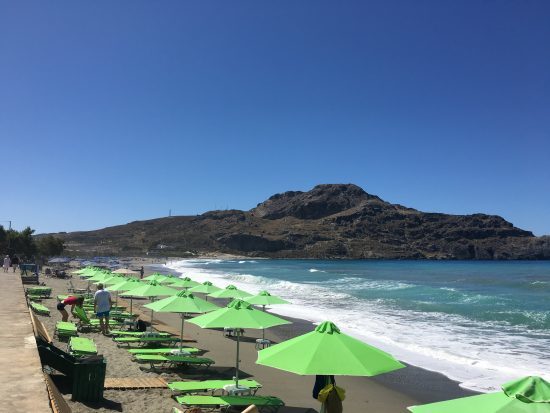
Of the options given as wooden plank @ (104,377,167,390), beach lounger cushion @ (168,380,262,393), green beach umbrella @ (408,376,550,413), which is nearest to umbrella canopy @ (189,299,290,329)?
beach lounger cushion @ (168,380,262,393)

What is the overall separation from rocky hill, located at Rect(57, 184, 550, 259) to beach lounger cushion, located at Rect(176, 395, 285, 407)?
127m

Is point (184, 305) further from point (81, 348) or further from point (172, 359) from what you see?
point (81, 348)

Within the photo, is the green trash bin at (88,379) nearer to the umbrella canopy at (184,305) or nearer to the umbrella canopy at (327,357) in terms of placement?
the umbrella canopy at (184,305)

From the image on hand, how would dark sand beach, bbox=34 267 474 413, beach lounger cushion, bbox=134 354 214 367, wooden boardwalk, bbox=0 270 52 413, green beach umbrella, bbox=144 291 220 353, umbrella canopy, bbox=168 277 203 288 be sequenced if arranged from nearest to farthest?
wooden boardwalk, bbox=0 270 52 413 → dark sand beach, bbox=34 267 474 413 → beach lounger cushion, bbox=134 354 214 367 → green beach umbrella, bbox=144 291 220 353 → umbrella canopy, bbox=168 277 203 288

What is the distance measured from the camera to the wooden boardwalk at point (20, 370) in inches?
175

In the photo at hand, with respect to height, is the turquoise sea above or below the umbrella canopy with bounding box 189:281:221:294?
below

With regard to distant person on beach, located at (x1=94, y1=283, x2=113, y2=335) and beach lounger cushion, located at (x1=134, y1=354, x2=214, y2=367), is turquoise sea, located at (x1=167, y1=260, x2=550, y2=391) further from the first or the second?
distant person on beach, located at (x1=94, y1=283, x2=113, y2=335)

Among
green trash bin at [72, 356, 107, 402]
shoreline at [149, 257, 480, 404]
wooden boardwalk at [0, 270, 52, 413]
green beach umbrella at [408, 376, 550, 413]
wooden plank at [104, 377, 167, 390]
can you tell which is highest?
green beach umbrella at [408, 376, 550, 413]

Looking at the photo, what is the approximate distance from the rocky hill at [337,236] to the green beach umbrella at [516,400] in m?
132

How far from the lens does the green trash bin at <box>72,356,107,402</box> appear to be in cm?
762

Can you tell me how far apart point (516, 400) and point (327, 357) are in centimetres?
239

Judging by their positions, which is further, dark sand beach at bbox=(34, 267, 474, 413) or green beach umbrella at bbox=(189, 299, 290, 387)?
green beach umbrella at bbox=(189, 299, 290, 387)

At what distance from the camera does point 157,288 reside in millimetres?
14164

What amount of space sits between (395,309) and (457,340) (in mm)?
8757
